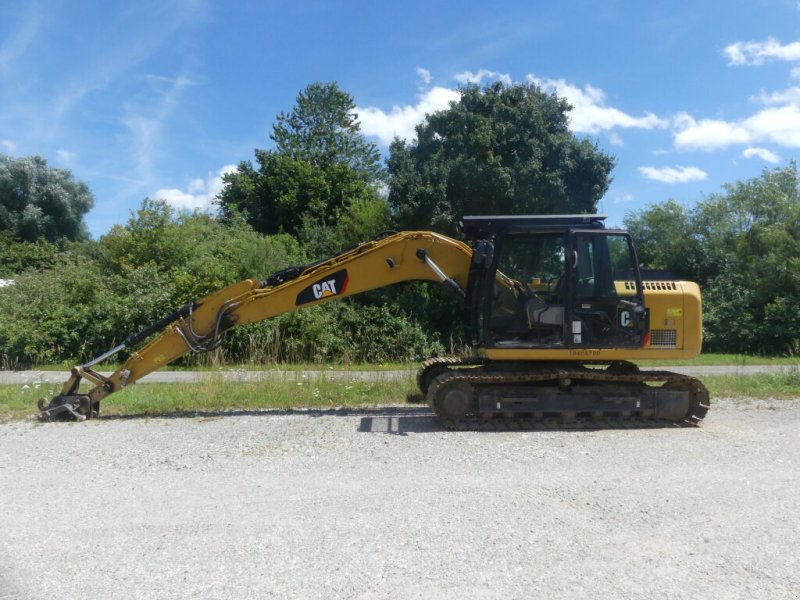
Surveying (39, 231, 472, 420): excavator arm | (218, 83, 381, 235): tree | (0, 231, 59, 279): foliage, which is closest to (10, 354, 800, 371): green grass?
(39, 231, 472, 420): excavator arm

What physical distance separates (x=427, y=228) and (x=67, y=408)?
579 inches

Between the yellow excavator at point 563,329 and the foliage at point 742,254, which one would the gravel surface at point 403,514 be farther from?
the foliage at point 742,254

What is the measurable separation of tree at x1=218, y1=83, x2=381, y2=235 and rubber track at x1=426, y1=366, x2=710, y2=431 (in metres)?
23.0

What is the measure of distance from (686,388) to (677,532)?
4389mm

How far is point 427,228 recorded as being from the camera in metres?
22.3

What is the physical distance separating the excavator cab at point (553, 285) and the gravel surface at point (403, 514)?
1.32 m

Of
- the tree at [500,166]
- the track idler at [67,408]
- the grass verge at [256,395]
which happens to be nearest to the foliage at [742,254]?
the tree at [500,166]

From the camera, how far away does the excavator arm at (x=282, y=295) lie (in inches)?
368

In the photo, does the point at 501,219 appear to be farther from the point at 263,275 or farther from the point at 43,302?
the point at 43,302

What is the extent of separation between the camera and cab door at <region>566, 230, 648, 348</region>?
334 inches

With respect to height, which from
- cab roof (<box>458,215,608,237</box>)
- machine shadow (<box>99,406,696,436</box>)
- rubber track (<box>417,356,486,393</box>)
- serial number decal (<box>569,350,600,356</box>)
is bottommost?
machine shadow (<box>99,406,696,436</box>)

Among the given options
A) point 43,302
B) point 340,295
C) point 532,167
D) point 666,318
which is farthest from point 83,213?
point 666,318

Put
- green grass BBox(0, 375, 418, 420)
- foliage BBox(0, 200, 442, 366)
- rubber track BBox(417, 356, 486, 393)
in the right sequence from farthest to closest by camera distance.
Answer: foliage BBox(0, 200, 442, 366) < green grass BBox(0, 375, 418, 420) < rubber track BBox(417, 356, 486, 393)

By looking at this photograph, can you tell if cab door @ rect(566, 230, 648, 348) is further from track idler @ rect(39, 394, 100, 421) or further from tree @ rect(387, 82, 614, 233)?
tree @ rect(387, 82, 614, 233)
